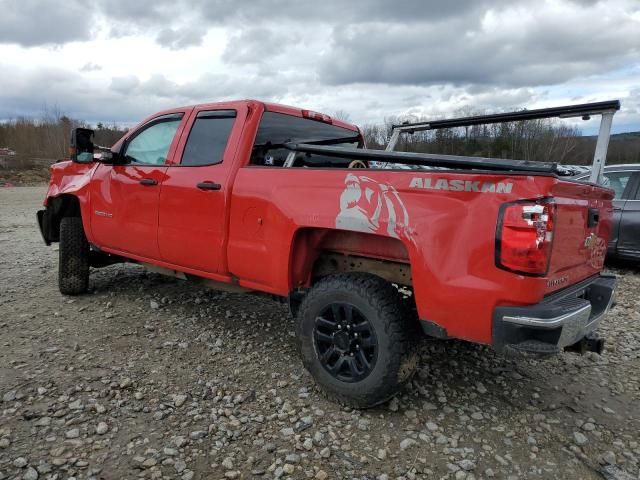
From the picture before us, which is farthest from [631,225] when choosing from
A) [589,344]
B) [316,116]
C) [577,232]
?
[316,116]

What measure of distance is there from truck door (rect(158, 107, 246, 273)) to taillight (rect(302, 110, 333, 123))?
2.34ft

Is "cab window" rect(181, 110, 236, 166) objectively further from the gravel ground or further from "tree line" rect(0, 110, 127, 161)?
"tree line" rect(0, 110, 127, 161)

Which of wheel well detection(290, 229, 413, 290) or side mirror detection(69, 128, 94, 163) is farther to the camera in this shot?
side mirror detection(69, 128, 94, 163)

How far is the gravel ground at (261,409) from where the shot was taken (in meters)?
2.50

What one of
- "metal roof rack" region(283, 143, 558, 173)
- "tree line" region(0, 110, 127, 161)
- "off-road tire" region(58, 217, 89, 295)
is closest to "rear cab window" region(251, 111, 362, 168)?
"metal roof rack" region(283, 143, 558, 173)

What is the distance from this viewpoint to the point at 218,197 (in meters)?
3.54

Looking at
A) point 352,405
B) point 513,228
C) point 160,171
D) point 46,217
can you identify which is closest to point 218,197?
point 160,171

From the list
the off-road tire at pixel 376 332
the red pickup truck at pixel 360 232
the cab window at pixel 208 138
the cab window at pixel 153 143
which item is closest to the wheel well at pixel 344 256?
the red pickup truck at pixel 360 232

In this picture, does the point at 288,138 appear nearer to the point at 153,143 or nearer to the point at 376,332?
the point at 153,143

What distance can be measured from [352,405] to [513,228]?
1482 millimetres

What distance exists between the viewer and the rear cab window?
371cm

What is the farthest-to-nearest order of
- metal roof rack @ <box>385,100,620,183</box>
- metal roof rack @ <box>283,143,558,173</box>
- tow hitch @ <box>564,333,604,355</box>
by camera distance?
1. metal roof rack @ <box>385,100,620,183</box>
2. tow hitch @ <box>564,333,604,355</box>
3. metal roof rack @ <box>283,143,558,173</box>

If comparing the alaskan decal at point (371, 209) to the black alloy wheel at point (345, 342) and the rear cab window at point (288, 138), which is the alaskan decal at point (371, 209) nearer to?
the black alloy wheel at point (345, 342)

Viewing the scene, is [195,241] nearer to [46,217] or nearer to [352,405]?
[352,405]
